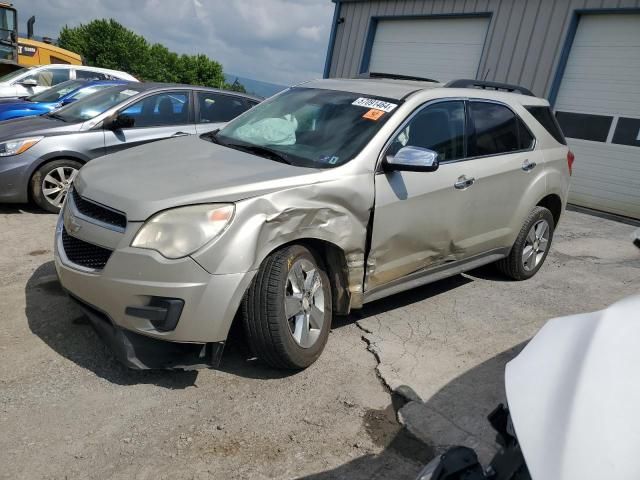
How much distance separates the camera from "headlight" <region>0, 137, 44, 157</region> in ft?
17.7

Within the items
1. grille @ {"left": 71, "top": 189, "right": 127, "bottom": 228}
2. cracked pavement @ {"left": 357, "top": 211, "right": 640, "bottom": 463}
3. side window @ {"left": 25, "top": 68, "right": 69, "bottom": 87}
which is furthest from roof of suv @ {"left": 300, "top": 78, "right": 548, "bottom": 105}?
side window @ {"left": 25, "top": 68, "right": 69, "bottom": 87}

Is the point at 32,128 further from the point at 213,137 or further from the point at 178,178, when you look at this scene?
the point at 178,178

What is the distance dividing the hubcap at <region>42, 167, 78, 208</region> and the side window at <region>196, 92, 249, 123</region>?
5.58 feet

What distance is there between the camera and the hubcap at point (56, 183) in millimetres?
5648

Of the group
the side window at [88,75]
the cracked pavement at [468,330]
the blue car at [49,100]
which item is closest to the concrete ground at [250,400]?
the cracked pavement at [468,330]

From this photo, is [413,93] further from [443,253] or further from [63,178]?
[63,178]

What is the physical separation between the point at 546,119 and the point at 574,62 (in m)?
5.73

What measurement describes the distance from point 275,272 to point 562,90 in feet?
29.5

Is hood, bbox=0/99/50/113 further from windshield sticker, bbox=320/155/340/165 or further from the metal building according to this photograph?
the metal building

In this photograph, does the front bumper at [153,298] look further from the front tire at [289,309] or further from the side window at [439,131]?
the side window at [439,131]

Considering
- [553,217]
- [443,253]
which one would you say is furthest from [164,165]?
[553,217]

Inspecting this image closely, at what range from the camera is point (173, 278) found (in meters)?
2.58

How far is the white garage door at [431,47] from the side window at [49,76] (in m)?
7.30

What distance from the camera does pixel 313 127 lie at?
3664 millimetres
